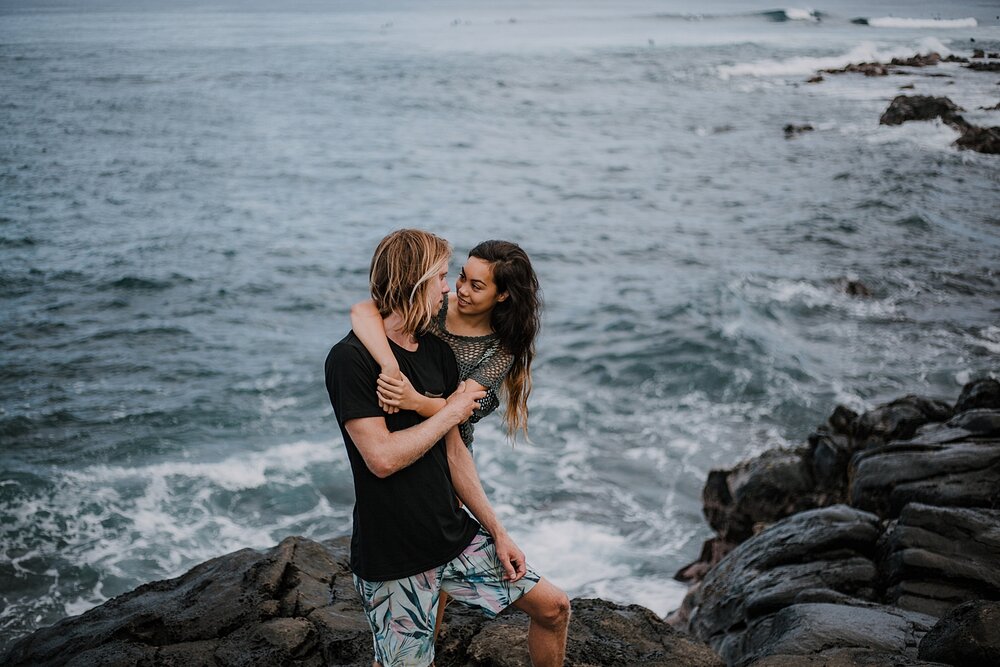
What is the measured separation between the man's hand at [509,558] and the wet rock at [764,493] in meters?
6.36

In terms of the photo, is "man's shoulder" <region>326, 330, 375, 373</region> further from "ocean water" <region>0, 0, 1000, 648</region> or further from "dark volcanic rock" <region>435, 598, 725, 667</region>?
"ocean water" <region>0, 0, 1000, 648</region>

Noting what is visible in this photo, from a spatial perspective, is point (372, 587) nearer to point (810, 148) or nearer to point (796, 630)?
point (796, 630)

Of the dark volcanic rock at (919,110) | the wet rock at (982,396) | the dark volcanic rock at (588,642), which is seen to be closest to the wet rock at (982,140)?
the dark volcanic rock at (919,110)

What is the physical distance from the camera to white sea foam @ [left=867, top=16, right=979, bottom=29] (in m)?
84.0

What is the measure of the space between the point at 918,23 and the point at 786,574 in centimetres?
9927

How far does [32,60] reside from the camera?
54.2 meters

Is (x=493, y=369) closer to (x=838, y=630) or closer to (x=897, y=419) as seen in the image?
(x=838, y=630)

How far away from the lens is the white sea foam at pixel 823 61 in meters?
60.4

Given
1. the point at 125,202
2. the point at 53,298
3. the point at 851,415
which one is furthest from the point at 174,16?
the point at 851,415

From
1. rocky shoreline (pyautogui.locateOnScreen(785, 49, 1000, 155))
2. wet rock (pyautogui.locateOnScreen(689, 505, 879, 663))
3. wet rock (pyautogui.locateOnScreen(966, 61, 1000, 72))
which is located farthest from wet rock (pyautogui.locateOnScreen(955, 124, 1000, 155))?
wet rock (pyautogui.locateOnScreen(689, 505, 879, 663))

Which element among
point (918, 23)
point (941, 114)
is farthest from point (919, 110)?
point (918, 23)

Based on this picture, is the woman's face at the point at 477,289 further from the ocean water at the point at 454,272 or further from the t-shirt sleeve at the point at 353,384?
the ocean water at the point at 454,272

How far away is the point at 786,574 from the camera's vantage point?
22.8 feet

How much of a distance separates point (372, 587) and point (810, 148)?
35.2 m
